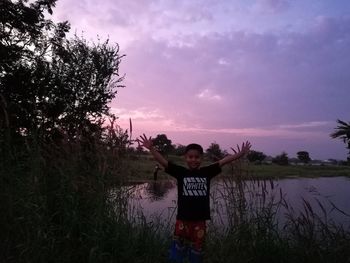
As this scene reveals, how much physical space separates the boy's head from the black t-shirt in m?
0.10

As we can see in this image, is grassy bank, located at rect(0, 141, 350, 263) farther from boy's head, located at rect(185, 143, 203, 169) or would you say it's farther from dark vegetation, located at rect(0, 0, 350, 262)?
boy's head, located at rect(185, 143, 203, 169)

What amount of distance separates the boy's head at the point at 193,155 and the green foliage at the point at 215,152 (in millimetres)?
1727

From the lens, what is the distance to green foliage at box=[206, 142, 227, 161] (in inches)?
316

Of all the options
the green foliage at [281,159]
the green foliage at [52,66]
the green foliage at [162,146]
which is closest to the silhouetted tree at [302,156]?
the green foliage at [281,159]

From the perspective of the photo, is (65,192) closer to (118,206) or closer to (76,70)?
(118,206)

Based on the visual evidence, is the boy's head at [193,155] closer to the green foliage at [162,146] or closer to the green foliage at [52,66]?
the green foliage at [162,146]

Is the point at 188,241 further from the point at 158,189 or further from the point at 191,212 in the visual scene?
the point at 158,189

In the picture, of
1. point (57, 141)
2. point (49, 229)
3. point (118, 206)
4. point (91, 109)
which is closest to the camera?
point (49, 229)

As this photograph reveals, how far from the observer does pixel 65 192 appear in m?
5.99

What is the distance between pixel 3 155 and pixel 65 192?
1.24 m

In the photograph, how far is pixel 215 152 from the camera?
8.36 metres

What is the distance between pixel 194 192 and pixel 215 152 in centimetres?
251

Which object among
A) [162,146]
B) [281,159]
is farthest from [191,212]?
[281,159]

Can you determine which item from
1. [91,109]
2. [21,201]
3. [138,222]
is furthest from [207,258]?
[91,109]
